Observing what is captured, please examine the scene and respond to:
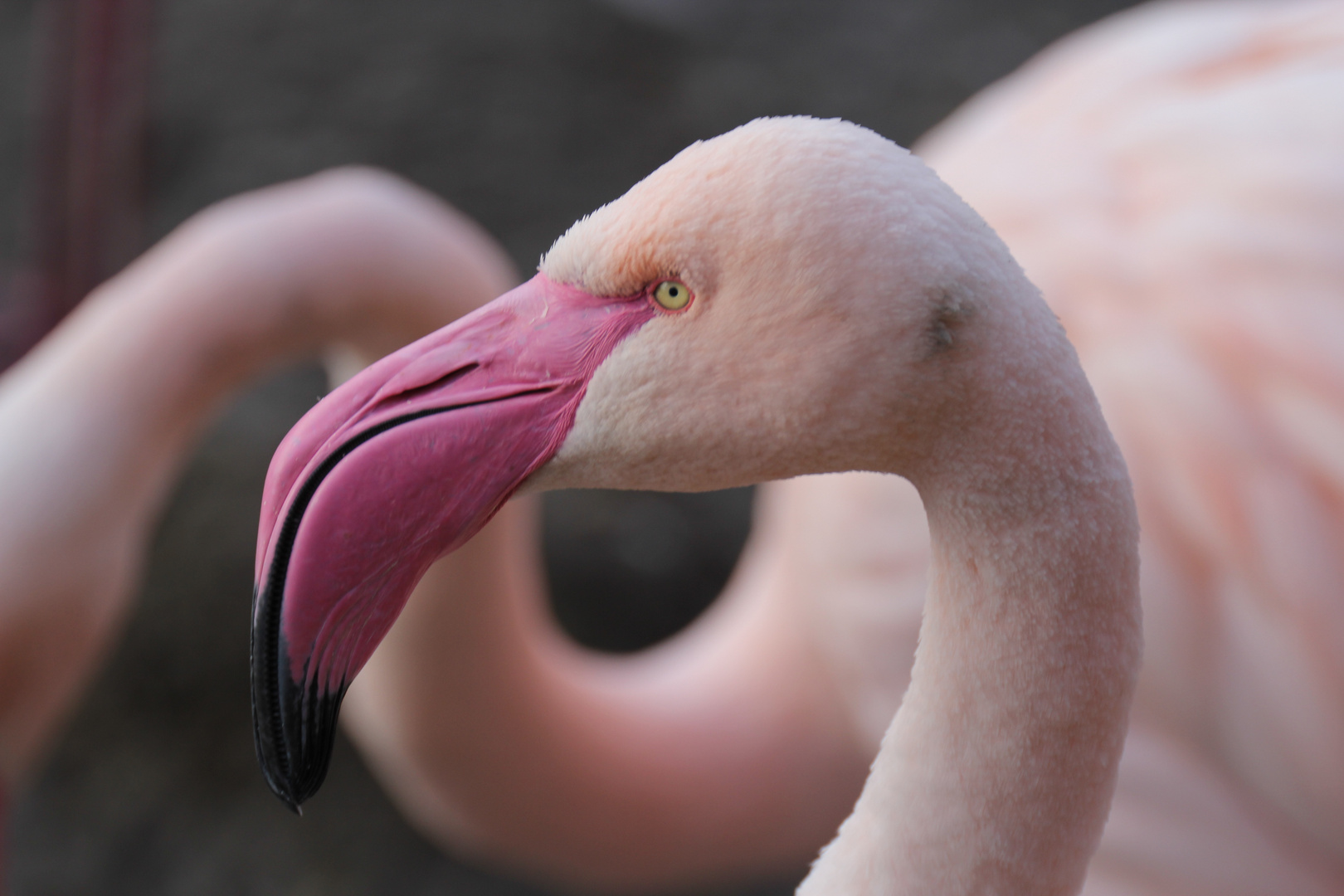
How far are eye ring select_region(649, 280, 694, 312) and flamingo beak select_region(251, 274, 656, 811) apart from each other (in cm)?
1

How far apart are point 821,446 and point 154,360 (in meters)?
1.13

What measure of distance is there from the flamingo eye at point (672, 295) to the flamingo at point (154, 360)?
39.7 inches

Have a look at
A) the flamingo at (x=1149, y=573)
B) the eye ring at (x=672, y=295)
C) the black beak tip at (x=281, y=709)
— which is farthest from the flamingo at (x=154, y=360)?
the eye ring at (x=672, y=295)

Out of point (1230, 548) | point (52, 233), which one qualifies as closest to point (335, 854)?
point (52, 233)

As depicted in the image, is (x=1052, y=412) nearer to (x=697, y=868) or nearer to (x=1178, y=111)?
(x=1178, y=111)

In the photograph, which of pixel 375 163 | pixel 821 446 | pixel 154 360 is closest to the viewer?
pixel 821 446

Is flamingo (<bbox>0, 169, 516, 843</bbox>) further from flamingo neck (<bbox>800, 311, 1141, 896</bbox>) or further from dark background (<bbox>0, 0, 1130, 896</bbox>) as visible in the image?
dark background (<bbox>0, 0, 1130, 896</bbox>)

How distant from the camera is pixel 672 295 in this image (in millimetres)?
656

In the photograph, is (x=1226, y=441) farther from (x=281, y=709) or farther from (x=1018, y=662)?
(x=281, y=709)

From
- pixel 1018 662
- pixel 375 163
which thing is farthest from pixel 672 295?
pixel 375 163

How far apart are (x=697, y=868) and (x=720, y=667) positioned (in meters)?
0.38

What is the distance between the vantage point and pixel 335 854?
127 inches

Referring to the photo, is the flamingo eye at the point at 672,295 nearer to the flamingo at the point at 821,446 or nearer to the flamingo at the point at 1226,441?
the flamingo at the point at 821,446

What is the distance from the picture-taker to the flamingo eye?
0.65 metres
